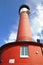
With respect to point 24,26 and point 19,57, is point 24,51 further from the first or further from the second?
point 24,26

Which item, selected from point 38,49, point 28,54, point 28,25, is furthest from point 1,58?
point 28,25

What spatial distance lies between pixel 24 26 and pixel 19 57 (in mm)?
6193

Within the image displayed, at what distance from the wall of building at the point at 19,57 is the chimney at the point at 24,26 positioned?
2.68 metres

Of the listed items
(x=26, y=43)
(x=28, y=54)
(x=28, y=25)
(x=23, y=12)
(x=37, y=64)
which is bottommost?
(x=37, y=64)

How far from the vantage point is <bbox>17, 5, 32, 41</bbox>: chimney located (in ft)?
77.1

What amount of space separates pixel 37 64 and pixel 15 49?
3519mm

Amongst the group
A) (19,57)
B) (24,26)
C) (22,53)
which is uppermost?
(24,26)

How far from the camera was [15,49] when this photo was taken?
68.5 feet

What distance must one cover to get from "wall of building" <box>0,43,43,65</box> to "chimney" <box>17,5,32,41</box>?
268cm

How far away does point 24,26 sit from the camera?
24.7 meters

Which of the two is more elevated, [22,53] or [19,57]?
[22,53]

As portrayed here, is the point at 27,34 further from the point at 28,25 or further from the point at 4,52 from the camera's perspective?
the point at 4,52

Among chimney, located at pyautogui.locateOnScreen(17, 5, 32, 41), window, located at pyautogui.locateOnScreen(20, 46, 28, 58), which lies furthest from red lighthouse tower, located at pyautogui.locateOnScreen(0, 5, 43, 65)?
chimney, located at pyautogui.locateOnScreen(17, 5, 32, 41)

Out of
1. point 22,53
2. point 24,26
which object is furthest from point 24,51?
point 24,26
